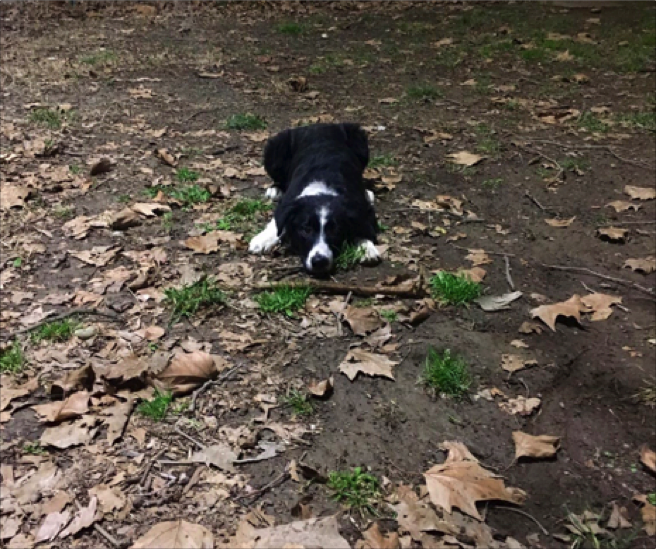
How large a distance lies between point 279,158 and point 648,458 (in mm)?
3885

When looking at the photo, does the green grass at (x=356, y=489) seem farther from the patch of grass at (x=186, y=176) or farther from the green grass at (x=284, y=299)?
the patch of grass at (x=186, y=176)

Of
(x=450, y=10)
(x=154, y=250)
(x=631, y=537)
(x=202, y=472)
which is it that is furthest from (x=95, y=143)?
(x=450, y=10)

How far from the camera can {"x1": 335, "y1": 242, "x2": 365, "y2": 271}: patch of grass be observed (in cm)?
474

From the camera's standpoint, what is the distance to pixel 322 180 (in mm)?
5234

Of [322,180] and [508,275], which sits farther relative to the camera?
[322,180]

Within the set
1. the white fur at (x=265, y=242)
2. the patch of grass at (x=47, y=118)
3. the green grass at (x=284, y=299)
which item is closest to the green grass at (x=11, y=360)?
the green grass at (x=284, y=299)

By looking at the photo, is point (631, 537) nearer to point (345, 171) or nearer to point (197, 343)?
point (197, 343)

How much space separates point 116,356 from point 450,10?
10909mm

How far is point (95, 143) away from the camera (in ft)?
22.9

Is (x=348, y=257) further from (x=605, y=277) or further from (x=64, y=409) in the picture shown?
(x=64, y=409)

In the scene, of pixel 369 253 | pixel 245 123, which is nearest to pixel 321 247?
pixel 369 253

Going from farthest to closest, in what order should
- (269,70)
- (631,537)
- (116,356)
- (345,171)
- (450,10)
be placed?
(450,10)
(269,70)
(345,171)
(116,356)
(631,537)

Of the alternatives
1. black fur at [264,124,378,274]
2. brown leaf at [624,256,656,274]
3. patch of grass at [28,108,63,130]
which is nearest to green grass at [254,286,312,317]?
black fur at [264,124,378,274]

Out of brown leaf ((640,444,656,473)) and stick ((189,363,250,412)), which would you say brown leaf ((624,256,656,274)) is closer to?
brown leaf ((640,444,656,473))
